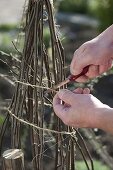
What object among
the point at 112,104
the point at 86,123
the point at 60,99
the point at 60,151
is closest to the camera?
the point at 86,123

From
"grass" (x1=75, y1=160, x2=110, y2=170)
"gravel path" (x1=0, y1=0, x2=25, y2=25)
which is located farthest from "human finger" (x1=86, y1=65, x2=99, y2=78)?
"gravel path" (x1=0, y1=0, x2=25, y2=25)

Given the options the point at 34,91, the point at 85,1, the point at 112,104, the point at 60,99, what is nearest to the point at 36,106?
the point at 34,91

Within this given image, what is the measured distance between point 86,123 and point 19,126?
420mm

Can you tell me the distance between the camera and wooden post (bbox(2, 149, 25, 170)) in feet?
6.15

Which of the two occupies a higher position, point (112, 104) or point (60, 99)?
point (112, 104)

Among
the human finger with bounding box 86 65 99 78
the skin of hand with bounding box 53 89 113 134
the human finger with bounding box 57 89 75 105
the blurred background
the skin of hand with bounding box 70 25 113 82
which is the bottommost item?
the skin of hand with bounding box 53 89 113 134

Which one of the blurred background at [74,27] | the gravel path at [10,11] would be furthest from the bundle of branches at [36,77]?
the gravel path at [10,11]

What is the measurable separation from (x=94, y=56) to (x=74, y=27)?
234 inches

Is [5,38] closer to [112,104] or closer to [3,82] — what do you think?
[3,82]

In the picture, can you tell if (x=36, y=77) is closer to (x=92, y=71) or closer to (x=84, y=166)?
(x=92, y=71)

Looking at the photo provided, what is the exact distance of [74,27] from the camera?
7.68 metres

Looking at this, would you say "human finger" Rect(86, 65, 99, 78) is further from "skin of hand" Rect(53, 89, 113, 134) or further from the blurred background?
the blurred background

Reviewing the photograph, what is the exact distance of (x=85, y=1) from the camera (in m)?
8.26

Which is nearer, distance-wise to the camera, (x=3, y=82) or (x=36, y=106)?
(x=36, y=106)
